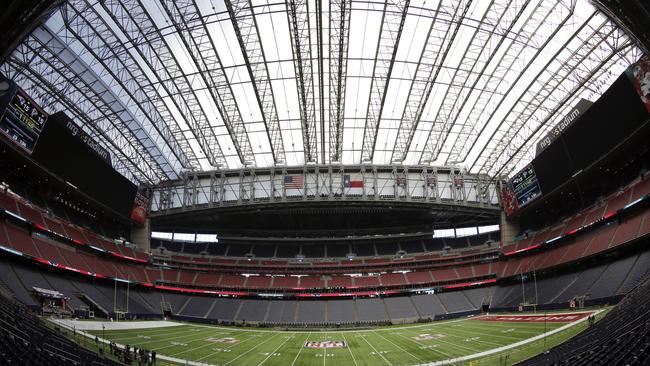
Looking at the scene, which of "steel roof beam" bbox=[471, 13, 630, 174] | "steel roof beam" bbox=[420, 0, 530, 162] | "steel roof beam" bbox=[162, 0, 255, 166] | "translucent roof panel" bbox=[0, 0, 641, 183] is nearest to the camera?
"steel roof beam" bbox=[471, 13, 630, 174]

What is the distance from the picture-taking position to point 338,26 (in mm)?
42781

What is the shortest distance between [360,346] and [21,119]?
36.8m

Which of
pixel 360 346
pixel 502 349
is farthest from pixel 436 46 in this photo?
pixel 360 346

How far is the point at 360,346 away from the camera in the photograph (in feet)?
128

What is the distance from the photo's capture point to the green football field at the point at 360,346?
3000 centimetres

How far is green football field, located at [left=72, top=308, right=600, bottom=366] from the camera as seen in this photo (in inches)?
1181

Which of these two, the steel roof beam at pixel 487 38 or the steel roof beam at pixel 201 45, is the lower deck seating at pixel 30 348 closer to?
the steel roof beam at pixel 201 45

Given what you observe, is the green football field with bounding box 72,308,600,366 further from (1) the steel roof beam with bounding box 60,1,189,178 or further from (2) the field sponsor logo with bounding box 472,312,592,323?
(1) the steel roof beam with bounding box 60,1,189,178

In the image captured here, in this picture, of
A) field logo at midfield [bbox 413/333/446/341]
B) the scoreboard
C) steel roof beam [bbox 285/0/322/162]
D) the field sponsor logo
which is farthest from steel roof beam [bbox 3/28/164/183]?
the field sponsor logo

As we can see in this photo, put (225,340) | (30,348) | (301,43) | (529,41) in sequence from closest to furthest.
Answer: (30,348) < (529,41) < (225,340) < (301,43)

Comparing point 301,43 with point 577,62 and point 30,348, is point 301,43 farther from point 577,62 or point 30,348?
point 30,348

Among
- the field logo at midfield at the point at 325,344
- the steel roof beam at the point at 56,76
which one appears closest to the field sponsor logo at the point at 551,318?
the field logo at midfield at the point at 325,344

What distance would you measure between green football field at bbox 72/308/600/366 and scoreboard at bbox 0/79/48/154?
19.1 metres

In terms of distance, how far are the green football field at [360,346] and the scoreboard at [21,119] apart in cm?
1909
